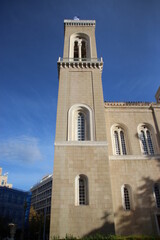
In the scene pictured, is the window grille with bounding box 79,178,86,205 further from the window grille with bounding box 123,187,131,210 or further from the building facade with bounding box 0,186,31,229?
the building facade with bounding box 0,186,31,229

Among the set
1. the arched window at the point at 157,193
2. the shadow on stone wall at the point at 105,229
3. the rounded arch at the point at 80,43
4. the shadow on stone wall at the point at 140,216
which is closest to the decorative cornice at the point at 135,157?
the arched window at the point at 157,193

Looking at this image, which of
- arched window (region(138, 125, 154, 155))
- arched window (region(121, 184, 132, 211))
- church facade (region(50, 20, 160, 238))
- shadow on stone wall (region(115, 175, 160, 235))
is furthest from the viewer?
arched window (region(138, 125, 154, 155))

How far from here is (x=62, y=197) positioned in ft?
45.4

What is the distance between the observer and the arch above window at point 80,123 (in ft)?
56.1

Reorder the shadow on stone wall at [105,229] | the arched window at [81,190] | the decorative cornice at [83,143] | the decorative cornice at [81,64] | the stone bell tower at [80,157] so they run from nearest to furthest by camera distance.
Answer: the shadow on stone wall at [105,229] < the stone bell tower at [80,157] < the arched window at [81,190] < the decorative cornice at [83,143] < the decorative cornice at [81,64]

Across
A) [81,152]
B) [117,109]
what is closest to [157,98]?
[117,109]

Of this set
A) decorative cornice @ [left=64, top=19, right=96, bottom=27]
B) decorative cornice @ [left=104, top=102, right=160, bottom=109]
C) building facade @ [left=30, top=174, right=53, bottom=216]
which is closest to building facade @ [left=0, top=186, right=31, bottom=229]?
building facade @ [left=30, top=174, right=53, bottom=216]

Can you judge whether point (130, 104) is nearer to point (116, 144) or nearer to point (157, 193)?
point (116, 144)

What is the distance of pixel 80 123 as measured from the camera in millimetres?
18281

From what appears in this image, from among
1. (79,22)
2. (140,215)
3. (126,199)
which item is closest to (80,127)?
(126,199)

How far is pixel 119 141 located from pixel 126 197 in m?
5.74

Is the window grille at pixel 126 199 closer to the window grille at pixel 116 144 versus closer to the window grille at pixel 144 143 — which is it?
the window grille at pixel 116 144

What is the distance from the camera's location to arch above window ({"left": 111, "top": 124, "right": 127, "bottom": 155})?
19391mm

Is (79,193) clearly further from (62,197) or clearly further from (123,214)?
(123,214)
